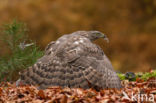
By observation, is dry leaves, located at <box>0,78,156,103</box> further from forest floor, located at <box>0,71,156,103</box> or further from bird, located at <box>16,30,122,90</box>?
bird, located at <box>16,30,122,90</box>

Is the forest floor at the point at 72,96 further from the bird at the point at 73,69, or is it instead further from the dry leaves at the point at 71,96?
the bird at the point at 73,69

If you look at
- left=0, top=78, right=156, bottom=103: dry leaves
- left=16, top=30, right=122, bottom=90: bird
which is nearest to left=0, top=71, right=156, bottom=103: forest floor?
left=0, top=78, right=156, bottom=103: dry leaves

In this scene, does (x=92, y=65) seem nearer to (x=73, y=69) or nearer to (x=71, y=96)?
(x=73, y=69)

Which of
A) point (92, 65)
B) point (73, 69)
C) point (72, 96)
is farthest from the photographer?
point (92, 65)

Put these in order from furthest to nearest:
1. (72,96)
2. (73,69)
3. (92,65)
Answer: (92,65), (73,69), (72,96)

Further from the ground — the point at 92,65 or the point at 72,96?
the point at 92,65

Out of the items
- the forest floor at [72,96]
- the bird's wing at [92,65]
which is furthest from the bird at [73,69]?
the forest floor at [72,96]

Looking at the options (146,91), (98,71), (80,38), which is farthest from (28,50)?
(146,91)

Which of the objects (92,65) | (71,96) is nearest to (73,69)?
(92,65)

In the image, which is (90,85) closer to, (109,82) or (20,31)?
(109,82)
